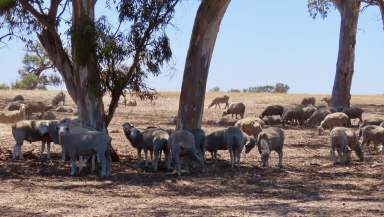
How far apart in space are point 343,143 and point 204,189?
4.86 metres

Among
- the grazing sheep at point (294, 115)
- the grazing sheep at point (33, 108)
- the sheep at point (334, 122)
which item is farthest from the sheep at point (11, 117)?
the sheep at point (334, 122)

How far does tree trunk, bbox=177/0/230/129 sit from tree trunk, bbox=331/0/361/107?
59.0 ft

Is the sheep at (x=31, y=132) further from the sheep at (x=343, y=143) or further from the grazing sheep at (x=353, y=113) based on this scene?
the grazing sheep at (x=353, y=113)

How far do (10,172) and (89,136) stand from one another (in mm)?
2164

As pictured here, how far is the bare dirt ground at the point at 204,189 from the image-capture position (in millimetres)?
11586

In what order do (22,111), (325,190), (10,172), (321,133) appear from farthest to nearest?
1. (22,111)
2. (321,133)
3. (10,172)
4. (325,190)

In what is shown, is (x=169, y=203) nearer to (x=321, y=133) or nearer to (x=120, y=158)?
(x=120, y=158)

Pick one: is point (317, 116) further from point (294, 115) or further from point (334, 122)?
point (334, 122)

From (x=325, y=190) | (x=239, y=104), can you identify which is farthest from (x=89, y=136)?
(x=239, y=104)

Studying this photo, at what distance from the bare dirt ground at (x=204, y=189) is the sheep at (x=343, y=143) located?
0.28 m

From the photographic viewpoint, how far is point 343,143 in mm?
17438

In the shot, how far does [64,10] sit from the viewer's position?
1888 centimetres

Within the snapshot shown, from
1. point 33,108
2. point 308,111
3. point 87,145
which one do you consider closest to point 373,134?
point 87,145

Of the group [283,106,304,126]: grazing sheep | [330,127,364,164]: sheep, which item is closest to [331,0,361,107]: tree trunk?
[283,106,304,126]: grazing sheep
